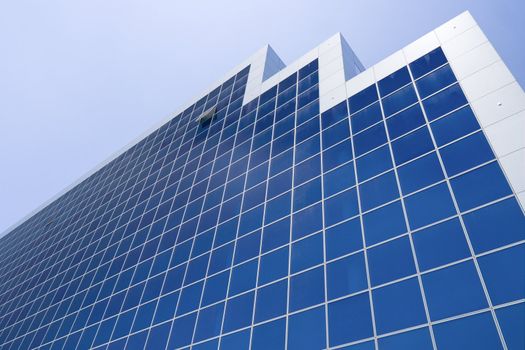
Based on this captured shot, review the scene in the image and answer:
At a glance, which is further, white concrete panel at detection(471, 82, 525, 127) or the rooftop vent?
the rooftop vent

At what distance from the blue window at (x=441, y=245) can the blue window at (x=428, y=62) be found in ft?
33.3

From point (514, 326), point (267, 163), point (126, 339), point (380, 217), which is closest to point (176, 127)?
point (267, 163)

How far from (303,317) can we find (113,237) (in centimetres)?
2249

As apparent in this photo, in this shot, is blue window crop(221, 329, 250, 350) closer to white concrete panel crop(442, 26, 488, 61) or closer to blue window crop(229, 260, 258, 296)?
blue window crop(229, 260, 258, 296)

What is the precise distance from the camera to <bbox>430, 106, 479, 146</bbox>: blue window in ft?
56.5

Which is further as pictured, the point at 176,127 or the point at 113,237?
the point at 176,127

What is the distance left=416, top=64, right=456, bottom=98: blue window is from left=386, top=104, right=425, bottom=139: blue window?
1.02 meters

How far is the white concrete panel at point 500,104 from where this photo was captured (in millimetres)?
16089

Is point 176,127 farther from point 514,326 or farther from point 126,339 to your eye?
point 514,326

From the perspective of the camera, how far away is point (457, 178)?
15836mm

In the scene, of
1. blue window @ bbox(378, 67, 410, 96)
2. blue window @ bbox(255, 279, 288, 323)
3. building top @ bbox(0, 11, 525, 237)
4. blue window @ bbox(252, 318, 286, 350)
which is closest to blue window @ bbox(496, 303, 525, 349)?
building top @ bbox(0, 11, 525, 237)

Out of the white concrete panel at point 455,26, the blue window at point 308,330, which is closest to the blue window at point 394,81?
the white concrete panel at point 455,26

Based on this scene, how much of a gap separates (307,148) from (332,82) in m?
6.06

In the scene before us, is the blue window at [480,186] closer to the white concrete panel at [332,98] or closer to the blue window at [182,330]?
the white concrete panel at [332,98]
